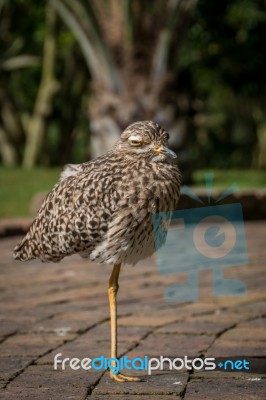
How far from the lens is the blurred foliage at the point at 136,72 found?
13.3 m

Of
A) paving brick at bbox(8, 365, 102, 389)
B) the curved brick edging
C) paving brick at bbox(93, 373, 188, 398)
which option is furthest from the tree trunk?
paving brick at bbox(93, 373, 188, 398)

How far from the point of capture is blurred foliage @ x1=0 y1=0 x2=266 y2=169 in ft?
43.7

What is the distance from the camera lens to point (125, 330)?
19.7 ft

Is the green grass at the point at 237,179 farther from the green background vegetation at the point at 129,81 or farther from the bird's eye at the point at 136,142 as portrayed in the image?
the bird's eye at the point at 136,142

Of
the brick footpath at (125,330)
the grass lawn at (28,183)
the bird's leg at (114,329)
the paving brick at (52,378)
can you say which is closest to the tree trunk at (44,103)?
the grass lawn at (28,183)

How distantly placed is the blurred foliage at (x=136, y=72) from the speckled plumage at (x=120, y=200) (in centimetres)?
808

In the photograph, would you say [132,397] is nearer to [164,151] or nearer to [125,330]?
[164,151]

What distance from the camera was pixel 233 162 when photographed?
2991cm

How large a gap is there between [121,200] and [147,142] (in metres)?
0.32

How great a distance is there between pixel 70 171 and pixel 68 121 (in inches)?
834

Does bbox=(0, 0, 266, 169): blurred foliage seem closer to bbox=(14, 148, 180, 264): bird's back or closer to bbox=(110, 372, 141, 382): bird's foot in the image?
bbox=(14, 148, 180, 264): bird's back

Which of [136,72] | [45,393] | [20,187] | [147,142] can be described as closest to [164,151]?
[147,142]

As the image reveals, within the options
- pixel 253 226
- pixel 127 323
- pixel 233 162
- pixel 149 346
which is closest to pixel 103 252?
pixel 149 346

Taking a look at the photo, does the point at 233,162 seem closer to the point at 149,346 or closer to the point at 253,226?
the point at 253,226
